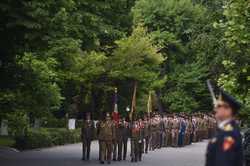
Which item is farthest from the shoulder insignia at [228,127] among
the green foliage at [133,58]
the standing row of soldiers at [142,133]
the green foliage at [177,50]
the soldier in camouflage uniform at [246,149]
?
the green foliage at [177,50]

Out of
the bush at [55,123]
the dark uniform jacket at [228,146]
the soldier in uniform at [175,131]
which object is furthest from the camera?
the bush at [55,123]

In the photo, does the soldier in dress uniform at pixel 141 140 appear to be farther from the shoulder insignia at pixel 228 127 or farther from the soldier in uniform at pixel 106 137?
the shoulder insignia at pixel 228 127

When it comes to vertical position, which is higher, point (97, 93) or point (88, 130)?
point (97, 93)

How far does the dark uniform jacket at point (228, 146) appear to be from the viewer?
9.15 meters

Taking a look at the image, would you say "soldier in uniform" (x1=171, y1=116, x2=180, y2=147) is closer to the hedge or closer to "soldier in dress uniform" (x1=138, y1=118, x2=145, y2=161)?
the hedge

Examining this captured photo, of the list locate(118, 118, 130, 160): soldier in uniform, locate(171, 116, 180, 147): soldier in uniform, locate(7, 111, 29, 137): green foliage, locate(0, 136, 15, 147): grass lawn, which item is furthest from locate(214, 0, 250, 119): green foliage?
locate(171, 116, 180, 147): soldier in uniform

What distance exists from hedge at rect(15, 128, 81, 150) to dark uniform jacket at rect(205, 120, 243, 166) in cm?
2726

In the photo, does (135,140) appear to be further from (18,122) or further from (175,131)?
(175,131)

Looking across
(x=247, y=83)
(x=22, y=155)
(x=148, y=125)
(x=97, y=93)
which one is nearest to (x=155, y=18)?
(x=97, y=93)

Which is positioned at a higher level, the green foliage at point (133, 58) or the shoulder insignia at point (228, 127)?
the green foliage at point (133, 58)

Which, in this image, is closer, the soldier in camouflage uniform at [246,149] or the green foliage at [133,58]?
the soldier in camouflage uniform at [246,149]

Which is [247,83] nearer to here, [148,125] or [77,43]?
[77,43]

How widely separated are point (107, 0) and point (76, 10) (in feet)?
6.92

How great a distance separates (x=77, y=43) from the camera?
29359mm
